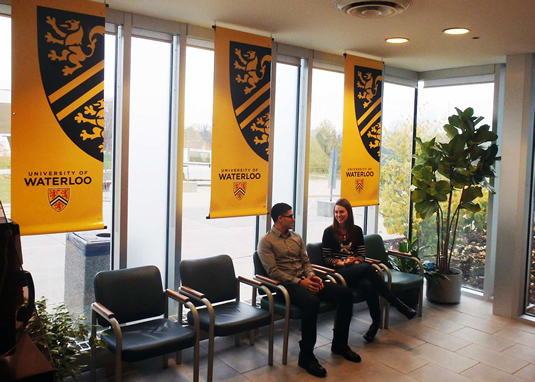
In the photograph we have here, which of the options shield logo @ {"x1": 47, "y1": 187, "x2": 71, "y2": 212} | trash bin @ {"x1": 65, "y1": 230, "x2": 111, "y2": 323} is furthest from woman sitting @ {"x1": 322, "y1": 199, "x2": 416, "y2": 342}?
shield logo @ {"x1": 47, "y1": 187, "x2": 71, "y2": 212}

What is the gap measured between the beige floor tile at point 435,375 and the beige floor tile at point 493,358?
1.58 feet

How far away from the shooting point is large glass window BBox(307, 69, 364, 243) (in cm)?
601

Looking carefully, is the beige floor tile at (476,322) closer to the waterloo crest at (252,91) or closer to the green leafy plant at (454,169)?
the green leafy plant at (454,169)

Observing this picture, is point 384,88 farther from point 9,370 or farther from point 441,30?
point 9,370

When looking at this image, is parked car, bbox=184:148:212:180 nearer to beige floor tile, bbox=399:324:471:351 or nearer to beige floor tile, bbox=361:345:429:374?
beige floor tile, bbox=361:345:429:374

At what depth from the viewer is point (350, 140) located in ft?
19.8

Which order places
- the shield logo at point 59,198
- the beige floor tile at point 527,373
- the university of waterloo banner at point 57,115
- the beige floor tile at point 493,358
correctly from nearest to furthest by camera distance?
the university of waterloo banner at point 57,115 → the shield logo at point 59,198 → the beige floor tile at point 527,373 → the beige floor tile at point 493,358

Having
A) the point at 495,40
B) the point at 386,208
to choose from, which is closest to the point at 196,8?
the point at 495,40

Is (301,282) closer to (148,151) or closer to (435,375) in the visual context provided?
(435,375)

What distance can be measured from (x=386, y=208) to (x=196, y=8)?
3.96m

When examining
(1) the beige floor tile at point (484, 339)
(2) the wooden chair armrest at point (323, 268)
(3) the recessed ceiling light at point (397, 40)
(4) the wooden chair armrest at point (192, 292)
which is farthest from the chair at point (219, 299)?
(3) the recessed ceiling light at point (397, 40)

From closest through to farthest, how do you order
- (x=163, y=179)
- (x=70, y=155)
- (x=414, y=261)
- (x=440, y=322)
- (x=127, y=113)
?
(x=70, y=155) < (x=127, y=113) < (x=163, y=179) < (x=440, y=322) < (x=414, y=261)

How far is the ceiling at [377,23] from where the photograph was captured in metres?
4.03

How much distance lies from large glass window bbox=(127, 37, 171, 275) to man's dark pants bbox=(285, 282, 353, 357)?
1399mm
